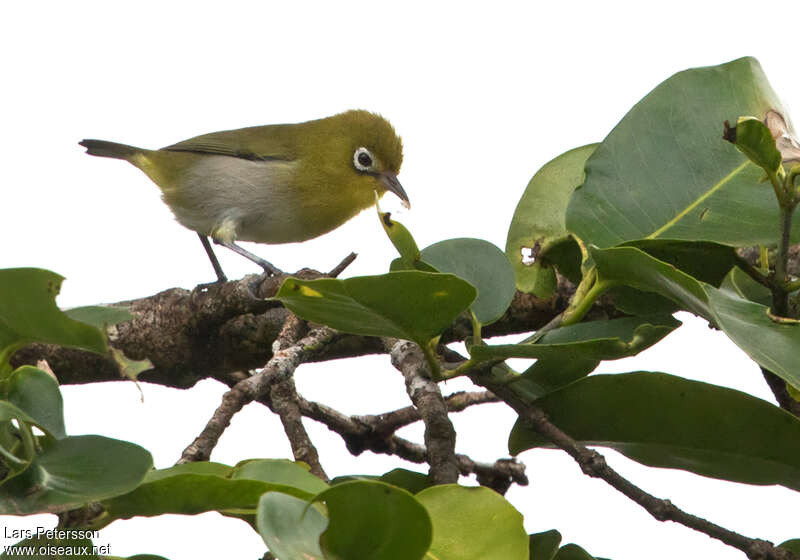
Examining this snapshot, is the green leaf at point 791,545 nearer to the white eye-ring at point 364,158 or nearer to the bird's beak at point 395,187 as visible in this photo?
the bird's beak at point 395,187

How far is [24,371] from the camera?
4.45ft

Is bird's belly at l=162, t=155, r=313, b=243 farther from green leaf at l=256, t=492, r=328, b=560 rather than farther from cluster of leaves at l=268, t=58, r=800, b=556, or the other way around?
green leaf at l=256, t=492, r=328, b=560

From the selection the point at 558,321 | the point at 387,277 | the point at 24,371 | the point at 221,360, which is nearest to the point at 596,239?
the point at 558,321

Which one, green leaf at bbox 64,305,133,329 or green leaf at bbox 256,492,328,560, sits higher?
green leaf at bbox 64,305,133,329

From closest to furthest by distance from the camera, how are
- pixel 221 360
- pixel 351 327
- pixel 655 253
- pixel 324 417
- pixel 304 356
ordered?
pixel 351 327 < pixel 655 253 < pixel 304 356 < pixel 324 417 < pixel 221 360

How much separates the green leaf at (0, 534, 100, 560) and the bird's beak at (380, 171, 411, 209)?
3703 mm

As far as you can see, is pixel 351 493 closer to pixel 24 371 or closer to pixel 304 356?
pixel 24 371

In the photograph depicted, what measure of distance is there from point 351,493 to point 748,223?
882mm

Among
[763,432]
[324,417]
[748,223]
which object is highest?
[748,223]

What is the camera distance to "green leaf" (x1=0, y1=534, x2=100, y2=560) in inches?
49.9

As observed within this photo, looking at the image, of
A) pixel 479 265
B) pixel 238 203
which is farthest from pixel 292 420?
pixel 238 203

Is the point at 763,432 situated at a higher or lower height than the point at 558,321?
lower

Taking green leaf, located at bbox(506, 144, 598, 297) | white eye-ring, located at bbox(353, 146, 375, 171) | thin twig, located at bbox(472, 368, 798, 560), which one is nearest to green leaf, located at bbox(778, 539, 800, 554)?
thin twig, located at bbox(472, 368, 798, 560)

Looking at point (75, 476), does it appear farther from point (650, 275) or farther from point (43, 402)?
point (650, 275)
